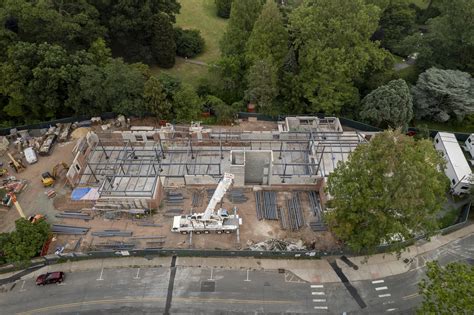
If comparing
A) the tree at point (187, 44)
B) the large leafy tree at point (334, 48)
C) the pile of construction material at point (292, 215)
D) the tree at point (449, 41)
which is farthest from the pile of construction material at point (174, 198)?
the tree at point (449, 41)

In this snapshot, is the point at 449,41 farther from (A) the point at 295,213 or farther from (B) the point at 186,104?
(B) the point at 186,104

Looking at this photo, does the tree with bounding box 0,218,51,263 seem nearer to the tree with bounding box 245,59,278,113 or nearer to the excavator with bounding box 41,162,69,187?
the excavator with bounding box 41,162,69,187

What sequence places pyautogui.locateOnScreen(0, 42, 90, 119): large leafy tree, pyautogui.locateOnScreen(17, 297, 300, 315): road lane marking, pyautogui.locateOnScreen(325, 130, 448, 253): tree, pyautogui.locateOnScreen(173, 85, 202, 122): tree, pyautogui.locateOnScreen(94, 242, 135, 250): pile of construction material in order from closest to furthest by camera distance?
1. pyautogui.locateOnScreen(325, 130, 448, 253): tree
2. pyautogui.locateOnScreen(17, 297, 300, 315): road lane marking
3. pyautogui.locateOnScreen(94, 242, 135, 250): pile of construction material
4. pyautogui.locateOnScreen(0, 42, 90, 119): large leafy tree
5. pyautogui.locateOnScreen(173, 85, 202, 122): tree

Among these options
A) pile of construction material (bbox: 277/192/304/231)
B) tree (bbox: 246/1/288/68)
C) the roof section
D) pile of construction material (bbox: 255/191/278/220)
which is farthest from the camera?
tree (bbox: 246/1/288/68)

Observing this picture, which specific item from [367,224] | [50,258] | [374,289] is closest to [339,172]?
[367,224]

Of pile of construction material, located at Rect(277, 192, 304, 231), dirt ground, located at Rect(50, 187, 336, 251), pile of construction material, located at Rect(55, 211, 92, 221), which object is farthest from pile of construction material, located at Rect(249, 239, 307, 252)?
pile of construction material, located at Rect(55, 211, 92, 221)

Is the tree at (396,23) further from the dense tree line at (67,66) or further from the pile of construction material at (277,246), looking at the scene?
the pile of construction material at (277,246)
